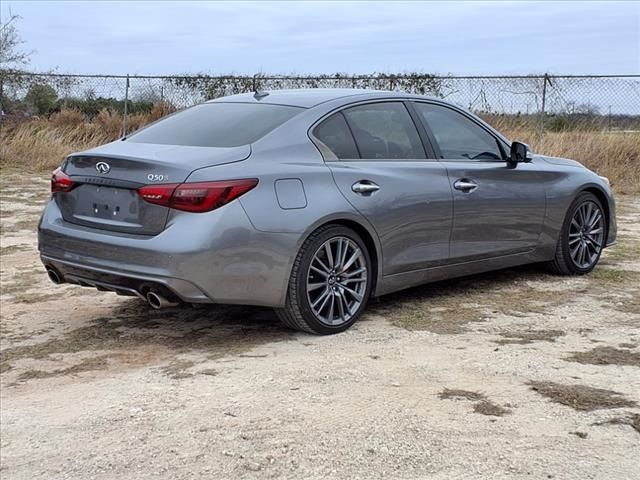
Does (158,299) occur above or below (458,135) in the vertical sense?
below

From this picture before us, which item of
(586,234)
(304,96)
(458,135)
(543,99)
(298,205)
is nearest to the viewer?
(298,205)

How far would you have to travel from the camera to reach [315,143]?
5227 millimetres

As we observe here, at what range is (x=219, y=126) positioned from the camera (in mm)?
5328

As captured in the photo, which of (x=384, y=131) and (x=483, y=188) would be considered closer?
(x=384, y=131)

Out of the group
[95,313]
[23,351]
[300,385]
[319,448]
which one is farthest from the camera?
[95,313]

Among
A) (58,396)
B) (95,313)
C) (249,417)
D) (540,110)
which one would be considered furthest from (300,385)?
(540,110)

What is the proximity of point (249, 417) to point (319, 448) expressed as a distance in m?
0.48

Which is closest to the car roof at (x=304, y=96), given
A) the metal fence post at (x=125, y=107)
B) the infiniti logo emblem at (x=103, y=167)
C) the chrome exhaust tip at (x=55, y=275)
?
the infiniti logo emblem at (x=103, y=167)

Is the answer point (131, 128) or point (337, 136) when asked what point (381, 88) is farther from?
point (337, 136)

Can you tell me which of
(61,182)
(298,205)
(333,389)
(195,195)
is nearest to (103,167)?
(61,182)

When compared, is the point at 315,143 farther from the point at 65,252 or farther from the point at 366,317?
the point at 65,252

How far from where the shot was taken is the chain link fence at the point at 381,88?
15.1 metres

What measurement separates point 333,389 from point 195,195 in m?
1.34

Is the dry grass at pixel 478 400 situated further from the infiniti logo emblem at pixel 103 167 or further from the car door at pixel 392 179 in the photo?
the infiniti logo emblem at pixel 103 167
